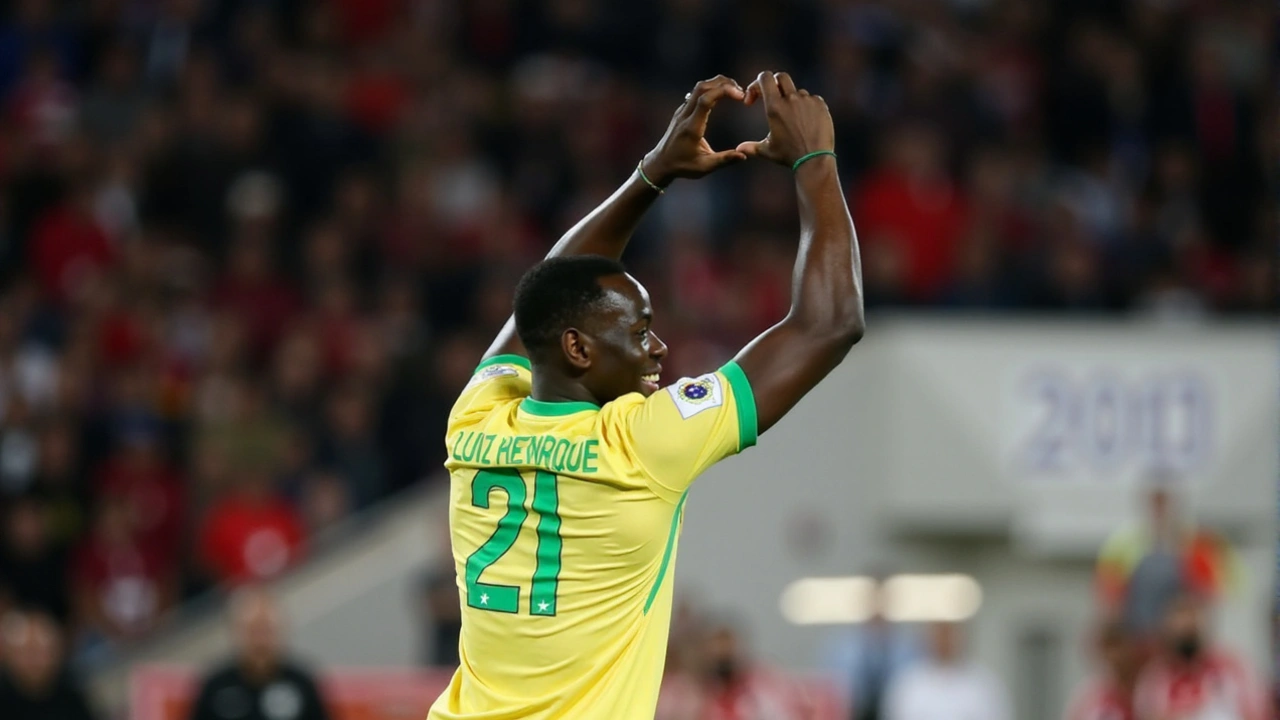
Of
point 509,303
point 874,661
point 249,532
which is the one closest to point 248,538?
point 249,532

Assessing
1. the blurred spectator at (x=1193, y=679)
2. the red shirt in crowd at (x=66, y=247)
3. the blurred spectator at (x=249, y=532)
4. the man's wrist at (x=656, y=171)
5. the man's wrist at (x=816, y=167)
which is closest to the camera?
the man's wrist at (x=816, y=167)

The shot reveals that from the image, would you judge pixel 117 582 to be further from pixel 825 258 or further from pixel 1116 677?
pixel 825 258

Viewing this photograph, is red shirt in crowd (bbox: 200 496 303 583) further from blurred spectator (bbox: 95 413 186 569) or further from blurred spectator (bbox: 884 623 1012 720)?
blurred spectator (bbox: 884 623 1012 720)

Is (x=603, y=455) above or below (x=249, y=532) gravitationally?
above

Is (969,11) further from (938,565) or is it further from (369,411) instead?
(369,411)

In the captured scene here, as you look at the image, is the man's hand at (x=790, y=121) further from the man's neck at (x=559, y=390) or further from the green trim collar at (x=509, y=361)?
the green trim collar at (x=509, y=361)

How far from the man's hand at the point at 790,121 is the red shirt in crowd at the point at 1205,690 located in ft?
22.8

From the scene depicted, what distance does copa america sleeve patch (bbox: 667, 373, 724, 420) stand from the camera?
437 centimetres

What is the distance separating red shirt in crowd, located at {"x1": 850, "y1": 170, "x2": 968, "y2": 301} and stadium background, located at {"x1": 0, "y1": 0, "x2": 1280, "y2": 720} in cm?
3

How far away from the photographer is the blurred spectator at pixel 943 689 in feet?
39.9

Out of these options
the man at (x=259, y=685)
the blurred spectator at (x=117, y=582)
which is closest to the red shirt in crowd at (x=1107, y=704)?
the man at (x=259, y=685)

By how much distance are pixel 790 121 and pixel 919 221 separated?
9.93m

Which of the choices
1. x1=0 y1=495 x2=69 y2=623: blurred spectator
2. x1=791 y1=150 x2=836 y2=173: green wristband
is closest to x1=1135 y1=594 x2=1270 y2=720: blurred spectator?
x1=0 y1=495 x2=69 y2=623: blurred spectator

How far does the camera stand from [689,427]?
4359mm
